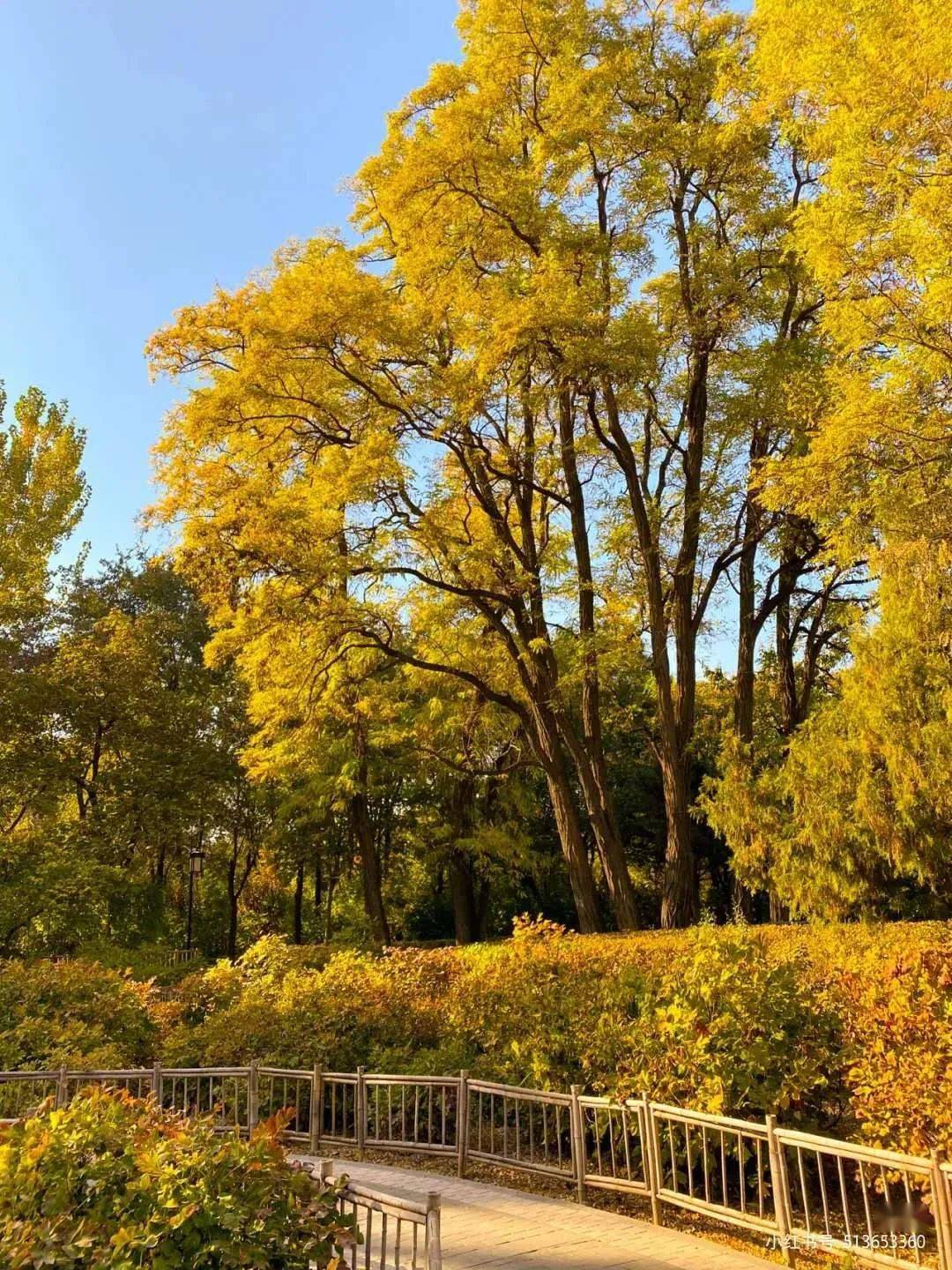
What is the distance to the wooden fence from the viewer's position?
4734mm

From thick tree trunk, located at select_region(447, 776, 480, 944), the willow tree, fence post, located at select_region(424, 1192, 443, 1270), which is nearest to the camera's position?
fence post, located at select_region(424, 1192, 443, 1270)

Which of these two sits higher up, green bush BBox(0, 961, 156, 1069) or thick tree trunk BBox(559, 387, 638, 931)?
thick tree trunk BBox(559, 387, 638, 931)

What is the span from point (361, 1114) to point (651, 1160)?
9.06 feet

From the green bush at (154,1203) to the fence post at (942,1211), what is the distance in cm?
262

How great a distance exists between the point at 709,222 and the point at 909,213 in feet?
29.7

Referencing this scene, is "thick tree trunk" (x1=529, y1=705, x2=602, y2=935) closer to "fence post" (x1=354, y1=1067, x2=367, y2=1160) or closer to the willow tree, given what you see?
the willow tree

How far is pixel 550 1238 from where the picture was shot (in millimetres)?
5391

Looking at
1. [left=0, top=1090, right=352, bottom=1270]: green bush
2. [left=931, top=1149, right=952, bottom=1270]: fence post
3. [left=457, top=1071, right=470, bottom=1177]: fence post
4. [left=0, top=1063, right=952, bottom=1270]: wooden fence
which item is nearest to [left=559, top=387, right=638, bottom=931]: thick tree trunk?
[left=0, top=1063, right=952, bottom=1270]: wooden fence

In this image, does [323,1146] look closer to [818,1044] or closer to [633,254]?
[818,1044]

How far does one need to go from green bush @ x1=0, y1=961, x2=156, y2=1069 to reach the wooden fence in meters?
0.66

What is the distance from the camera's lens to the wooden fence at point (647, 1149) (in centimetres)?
473

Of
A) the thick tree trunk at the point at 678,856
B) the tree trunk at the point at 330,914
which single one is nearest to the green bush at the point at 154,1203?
the thick tree trunk at the point at 678,856

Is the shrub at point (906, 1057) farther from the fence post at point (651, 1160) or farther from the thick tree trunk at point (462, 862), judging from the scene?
the thick tree trunk at point (462, 862)

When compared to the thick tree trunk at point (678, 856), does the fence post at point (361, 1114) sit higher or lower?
lower
